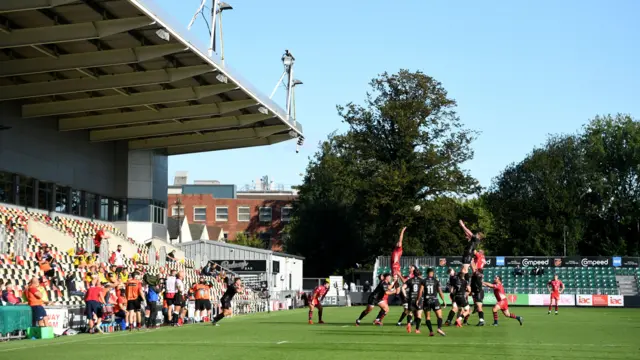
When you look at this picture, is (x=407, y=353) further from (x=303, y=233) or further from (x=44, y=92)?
(x=303, y=233)

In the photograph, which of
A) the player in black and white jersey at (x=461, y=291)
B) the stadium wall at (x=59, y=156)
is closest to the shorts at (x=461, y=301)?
Result: the player in black and white jersey at (x=461, y=291)

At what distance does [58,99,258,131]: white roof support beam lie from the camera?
46.3m

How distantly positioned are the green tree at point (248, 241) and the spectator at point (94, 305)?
8309cm

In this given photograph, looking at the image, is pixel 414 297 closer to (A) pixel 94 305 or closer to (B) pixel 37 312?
(A) pixel 94 305

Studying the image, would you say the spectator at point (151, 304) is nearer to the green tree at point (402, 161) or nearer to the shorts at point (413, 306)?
the shorts at point (413, 306)

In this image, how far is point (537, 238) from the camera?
82.9m

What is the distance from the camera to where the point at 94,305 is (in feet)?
89.2

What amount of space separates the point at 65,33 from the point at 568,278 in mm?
42455

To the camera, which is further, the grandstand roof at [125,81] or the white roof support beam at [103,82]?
the white roof support beam at [103,82]

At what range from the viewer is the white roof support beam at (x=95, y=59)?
35812 mm

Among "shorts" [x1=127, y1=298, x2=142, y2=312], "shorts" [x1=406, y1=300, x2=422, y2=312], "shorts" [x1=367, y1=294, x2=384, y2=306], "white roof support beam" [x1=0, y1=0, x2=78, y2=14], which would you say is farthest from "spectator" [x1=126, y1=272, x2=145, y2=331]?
"shorts" [x1=406, y1=300, x2=422, y2=312]

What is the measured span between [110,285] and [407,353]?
14.0 metres

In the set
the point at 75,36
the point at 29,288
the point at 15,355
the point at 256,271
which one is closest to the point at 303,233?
the point at 256,271

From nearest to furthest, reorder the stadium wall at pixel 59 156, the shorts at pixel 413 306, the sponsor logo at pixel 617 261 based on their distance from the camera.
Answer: the shorts at pixel 413 306
the stadium wall at pixel 59 156
the sponsor logo at pixel 617 261
